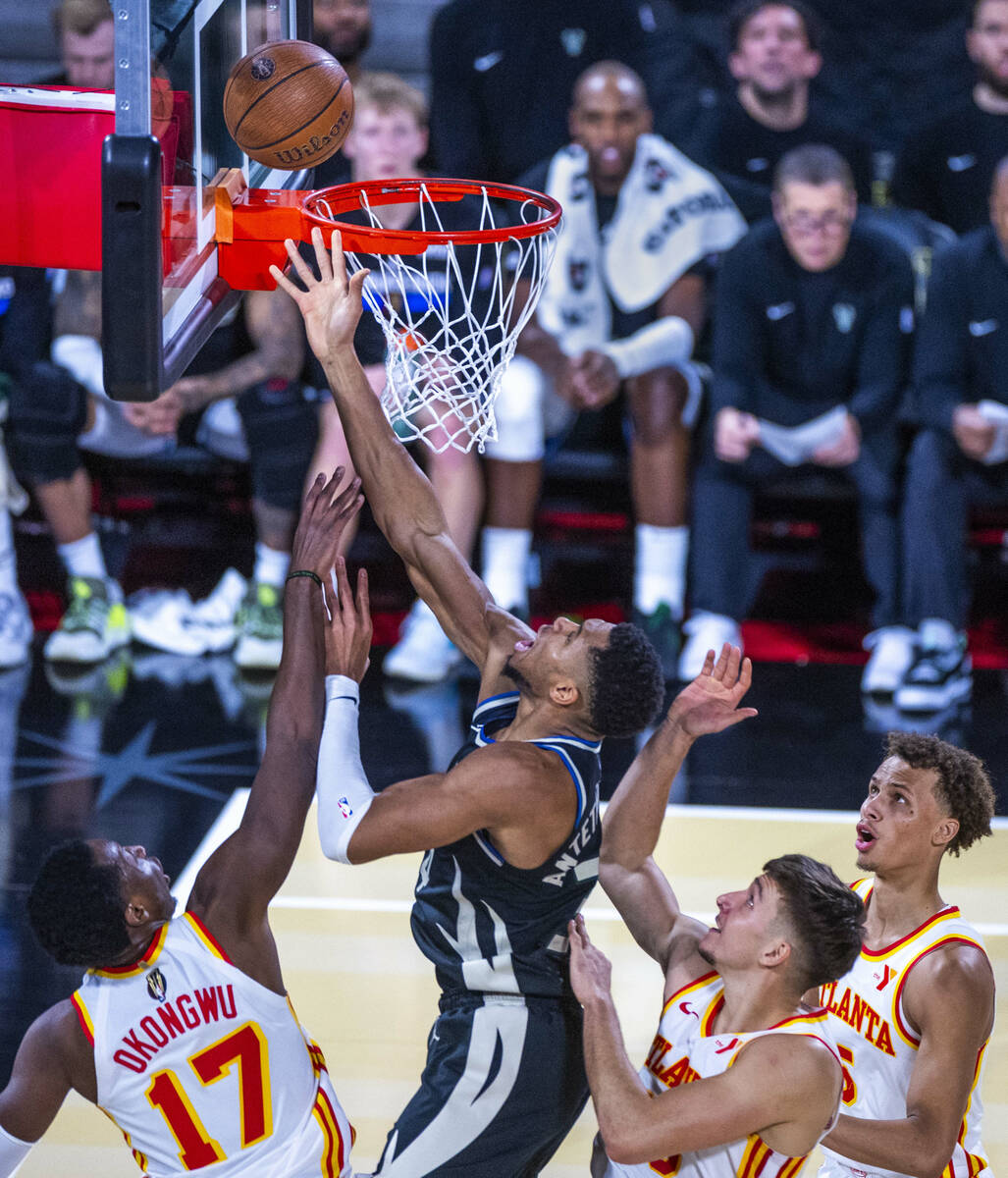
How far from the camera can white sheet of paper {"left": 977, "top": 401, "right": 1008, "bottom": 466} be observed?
756cm

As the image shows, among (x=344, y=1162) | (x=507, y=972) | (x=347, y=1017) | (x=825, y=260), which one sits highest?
(x=825, y=260)

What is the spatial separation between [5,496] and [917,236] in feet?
17.0

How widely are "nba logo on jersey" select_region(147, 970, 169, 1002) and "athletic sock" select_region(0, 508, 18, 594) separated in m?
5.38

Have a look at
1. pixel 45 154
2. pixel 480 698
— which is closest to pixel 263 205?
pixel 45 154

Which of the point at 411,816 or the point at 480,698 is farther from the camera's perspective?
the point at 480,698

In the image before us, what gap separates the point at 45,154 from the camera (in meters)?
3.28

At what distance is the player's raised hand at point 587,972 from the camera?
9.41ft

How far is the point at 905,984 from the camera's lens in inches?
122

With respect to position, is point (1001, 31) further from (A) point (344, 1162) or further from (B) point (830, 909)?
(A) point (344, 1162)

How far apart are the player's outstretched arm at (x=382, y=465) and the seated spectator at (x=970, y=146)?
17.5 ft

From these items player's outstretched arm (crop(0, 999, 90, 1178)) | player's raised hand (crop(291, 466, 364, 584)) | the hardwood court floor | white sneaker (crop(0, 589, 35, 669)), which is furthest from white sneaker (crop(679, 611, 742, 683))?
player's outstretched arm (crop(0, 999, 90, 1178))

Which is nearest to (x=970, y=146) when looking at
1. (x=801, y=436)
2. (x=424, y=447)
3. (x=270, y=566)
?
(x=801, y=436)

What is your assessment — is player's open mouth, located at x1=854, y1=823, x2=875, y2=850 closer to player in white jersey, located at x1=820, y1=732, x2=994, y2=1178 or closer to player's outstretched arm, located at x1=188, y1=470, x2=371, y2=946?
player in white jersey, located at x1=820, y1=732, x2=994, y2=1178

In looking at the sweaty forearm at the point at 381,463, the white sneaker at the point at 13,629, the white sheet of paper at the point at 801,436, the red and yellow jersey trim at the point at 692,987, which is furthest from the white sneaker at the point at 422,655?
the red and yellow jersey trim at the point at 692,987
